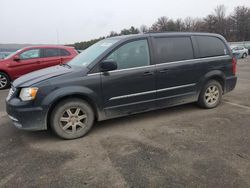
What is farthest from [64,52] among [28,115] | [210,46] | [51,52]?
[28,115]

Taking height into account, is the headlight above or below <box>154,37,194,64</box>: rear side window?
below

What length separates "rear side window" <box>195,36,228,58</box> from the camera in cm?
568

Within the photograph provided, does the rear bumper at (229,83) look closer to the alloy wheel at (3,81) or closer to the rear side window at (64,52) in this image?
the rear side window at (64,52)

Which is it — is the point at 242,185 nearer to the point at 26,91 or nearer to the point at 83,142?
the point at 83,142

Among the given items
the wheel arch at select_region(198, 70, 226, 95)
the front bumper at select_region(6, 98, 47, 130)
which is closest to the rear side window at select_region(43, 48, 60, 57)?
the front bumper at select_region(6, 98, 47, 130)

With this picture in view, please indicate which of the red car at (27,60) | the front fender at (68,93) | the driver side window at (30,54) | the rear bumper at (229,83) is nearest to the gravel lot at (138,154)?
the front fender at (68,93)

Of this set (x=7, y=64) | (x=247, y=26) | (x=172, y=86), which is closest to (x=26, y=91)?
(x=172, y=86)

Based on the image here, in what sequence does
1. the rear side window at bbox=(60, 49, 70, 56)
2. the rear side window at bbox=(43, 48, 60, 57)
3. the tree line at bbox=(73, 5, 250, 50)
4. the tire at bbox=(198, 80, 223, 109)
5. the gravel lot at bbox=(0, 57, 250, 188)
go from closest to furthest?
the gravel lot at bbox=(0, 57, 250, 188) < the tire at bbox=(198, 80, 223, 109) < the rear side window at bbox=(43, 48, 60, 57) < the rear side window at bbox=(60, 49, 70, 56) < the tree line at bbox=(73, 5, 250, 50)

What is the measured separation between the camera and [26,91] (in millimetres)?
4133

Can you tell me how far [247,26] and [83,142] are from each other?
7598 centimetres

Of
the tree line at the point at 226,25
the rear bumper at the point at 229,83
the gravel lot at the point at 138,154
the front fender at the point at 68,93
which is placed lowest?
the gravel lot at the point at 138,154

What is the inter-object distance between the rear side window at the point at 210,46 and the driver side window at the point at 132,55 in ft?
4.70

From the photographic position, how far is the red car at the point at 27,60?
388 inches

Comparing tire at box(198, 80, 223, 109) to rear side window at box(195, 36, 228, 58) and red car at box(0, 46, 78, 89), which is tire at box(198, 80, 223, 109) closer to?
rear side window at box(195, 36, 228, 58)
